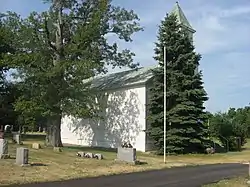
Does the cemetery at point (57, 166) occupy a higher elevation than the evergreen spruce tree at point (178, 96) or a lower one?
lower

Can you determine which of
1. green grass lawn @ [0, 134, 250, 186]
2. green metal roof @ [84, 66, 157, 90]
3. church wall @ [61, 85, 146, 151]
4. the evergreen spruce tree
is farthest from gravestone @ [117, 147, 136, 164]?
green metal roof @ [84, 66, 157, 90]

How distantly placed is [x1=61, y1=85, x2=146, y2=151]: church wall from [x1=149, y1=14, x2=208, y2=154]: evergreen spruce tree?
222 centimetres

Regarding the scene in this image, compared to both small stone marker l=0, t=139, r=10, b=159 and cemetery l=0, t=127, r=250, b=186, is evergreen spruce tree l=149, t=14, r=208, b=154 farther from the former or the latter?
small stone marker l=0, t=139, r=10, b=159

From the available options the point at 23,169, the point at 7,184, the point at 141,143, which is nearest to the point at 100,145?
the point at 141,143

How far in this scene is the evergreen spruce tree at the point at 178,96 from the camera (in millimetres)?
31750

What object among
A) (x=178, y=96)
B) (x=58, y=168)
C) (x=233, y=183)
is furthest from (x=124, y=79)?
(x=233, y=183)

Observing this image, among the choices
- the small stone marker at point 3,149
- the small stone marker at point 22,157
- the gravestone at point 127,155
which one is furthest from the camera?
the gravestone at point 127,155

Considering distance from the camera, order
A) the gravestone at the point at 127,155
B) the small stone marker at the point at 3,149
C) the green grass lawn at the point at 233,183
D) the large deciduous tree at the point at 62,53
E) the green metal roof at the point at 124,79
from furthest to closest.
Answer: the green metal roof at the point at 124,79
the large deciduous tree at the point at 62,53
the gravestone at the point at 127,155
the small stone marker at the point at 3,149
the green grass lawn at the point at 233,183

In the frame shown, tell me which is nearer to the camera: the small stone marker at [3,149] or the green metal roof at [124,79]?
the small stone marker at [3,149]

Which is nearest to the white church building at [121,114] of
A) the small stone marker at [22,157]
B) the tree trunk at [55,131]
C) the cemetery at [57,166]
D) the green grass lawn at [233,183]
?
the tree trunk at [55,131]

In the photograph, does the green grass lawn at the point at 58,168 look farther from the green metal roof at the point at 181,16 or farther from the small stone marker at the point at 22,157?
the green metal roof at the point at 181,16

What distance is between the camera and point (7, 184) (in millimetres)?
14203

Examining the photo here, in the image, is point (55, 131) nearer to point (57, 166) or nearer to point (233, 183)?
point (57, 166)

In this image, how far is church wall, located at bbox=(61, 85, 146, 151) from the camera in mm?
35844
